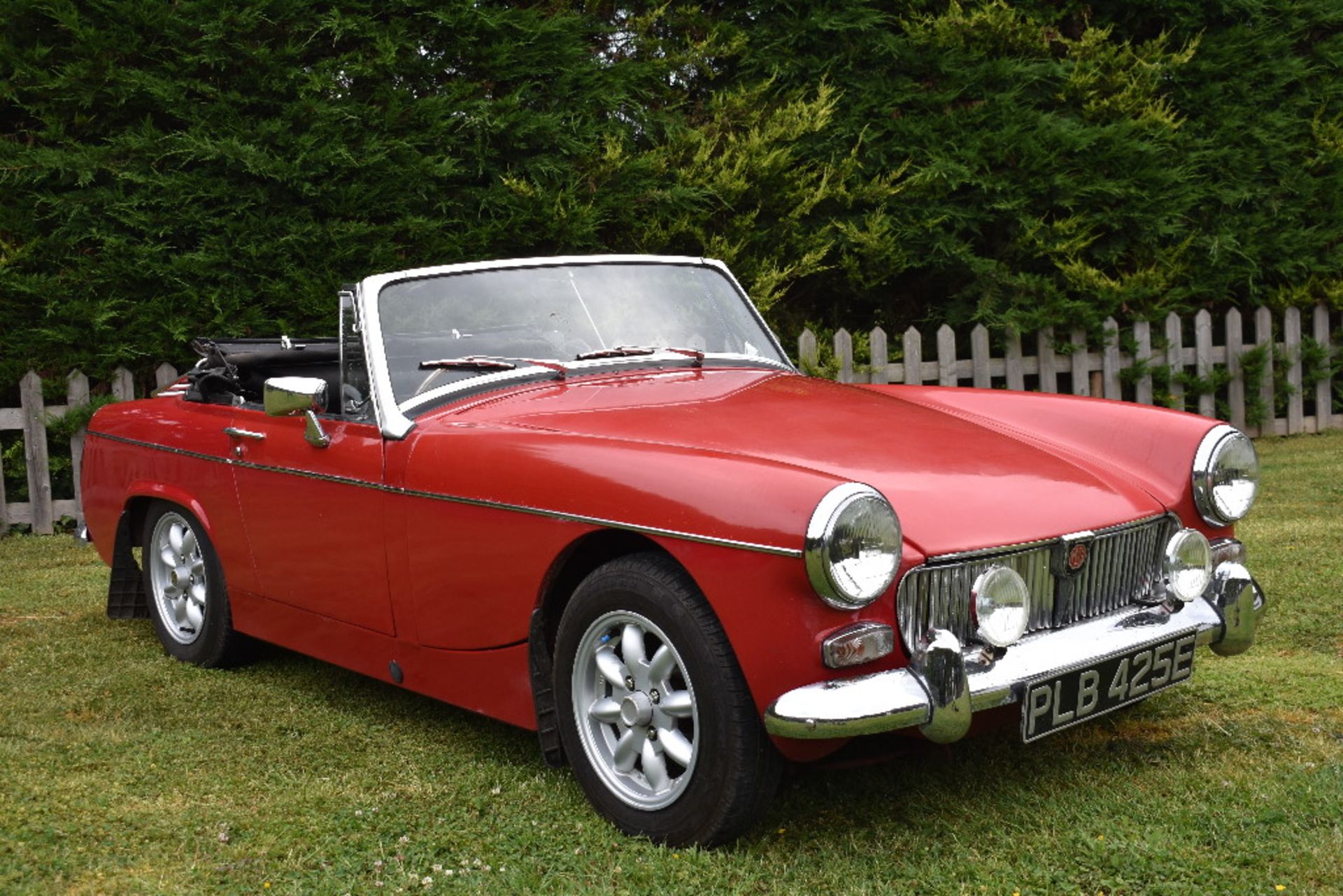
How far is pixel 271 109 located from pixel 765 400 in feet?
18.0

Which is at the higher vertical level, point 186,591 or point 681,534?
point 681,534

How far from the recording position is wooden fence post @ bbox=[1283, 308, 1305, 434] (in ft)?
37.2

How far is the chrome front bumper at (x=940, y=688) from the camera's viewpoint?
2.88m

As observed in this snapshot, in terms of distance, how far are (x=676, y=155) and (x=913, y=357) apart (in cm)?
229

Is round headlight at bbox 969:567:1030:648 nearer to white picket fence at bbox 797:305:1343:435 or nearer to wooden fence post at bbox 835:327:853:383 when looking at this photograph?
white picket fence at bbox 797:305:1343:435

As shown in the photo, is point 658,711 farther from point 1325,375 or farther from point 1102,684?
point 1325,375

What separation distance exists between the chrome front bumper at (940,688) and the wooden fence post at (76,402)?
259 inches

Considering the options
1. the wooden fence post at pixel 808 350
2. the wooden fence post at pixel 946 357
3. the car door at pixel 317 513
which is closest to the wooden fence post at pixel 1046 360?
the wooden fence post at pixel 946 357

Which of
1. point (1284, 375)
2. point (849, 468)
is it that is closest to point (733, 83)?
point (1284, 375)

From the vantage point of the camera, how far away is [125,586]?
5602 millimetres

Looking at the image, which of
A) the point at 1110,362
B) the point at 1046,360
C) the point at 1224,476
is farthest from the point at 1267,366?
the point at 1224,476

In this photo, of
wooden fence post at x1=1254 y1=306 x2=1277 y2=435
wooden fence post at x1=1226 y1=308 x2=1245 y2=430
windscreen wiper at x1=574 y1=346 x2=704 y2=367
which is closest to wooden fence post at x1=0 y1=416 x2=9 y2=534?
windscreen wiper at x1=574 y1=346 x2=704 y2=367

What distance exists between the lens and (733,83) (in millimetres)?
10195

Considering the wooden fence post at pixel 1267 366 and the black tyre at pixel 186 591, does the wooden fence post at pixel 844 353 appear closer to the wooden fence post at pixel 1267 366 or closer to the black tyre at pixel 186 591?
the wooden fence post at pixel 1267 366
